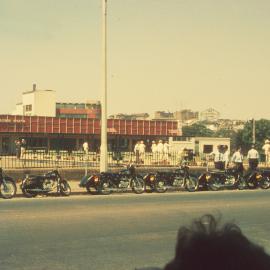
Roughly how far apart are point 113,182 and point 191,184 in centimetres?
297

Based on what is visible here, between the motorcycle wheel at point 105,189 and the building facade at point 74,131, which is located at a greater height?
the building facade at point 74,131

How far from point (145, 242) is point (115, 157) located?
16.6m

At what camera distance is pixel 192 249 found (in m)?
1.41

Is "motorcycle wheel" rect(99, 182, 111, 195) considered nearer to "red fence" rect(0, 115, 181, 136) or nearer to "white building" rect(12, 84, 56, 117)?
"red fence" rect(0, 115, 181, 136)

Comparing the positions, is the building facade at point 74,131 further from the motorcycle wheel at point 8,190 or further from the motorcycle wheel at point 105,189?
the motorcycle wheel at point 8,190

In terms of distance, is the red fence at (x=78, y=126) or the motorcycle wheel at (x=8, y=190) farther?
the red fence at (x=78, y=126)

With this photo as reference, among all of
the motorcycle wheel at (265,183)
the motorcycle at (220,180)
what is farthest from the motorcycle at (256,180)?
the motorcycle at (220,180)

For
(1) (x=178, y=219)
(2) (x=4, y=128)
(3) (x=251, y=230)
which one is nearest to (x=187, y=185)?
(1) (x=178, y=219)

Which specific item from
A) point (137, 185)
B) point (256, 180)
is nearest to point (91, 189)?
point (137, 185)

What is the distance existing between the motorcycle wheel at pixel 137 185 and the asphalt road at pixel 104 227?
51.2 inches

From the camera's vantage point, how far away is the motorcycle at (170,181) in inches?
722

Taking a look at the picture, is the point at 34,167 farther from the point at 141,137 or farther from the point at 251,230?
the point at 141,137

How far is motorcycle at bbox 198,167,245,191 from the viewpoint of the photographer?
1925cm

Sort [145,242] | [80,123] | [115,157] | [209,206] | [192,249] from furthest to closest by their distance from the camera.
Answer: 1. [80,123]
2. [115,157]
3. [209,206]
4. [145,242]
5. [192,249]
